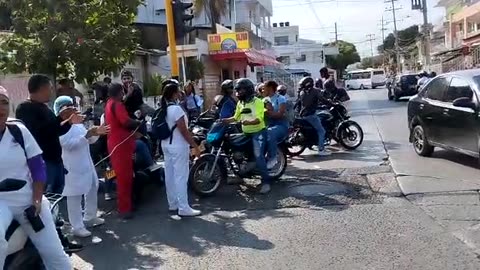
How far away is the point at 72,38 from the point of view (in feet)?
32.8

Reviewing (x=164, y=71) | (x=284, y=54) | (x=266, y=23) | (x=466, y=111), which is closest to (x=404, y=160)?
(x=466, y=111)

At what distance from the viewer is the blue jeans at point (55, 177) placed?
5711mm

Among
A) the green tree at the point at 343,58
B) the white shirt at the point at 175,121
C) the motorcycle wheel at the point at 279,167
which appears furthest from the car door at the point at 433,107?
the green tree at the point at 343,58

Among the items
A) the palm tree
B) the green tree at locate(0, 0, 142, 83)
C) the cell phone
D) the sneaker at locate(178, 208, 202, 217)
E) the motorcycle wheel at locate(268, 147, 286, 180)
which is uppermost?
the palm tree

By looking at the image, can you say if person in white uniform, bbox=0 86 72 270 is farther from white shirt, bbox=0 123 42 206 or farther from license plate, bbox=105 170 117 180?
license plate, bbox=105 170 117 180

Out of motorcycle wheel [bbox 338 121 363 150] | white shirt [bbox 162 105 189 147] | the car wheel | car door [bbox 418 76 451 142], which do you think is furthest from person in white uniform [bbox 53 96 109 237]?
motorcycle wheel [bbox 338 121 363 150]

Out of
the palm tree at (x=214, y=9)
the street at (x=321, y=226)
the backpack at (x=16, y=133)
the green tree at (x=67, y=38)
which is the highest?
the palm tree at (x=214, y=9)

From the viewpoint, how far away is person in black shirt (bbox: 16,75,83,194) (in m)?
5.35

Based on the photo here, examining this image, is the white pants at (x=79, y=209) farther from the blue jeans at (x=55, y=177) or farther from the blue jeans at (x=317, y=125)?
the blue jeans at (x=317, y=125)

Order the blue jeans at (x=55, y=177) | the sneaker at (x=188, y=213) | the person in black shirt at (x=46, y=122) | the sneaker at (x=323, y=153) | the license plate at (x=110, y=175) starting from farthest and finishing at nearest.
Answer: the sneaker at (x=323, y=153)
the license plate at (x=110, y=175)
the sneaker at (x=188, y=213)
the blue jeans at (x=55, y=177)
the person in black shirt at (x=46, y=122)

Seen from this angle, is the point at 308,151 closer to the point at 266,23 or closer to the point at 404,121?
the point at 404,121

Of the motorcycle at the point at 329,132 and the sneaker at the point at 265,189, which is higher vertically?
the motorcycle at the point at 329,132

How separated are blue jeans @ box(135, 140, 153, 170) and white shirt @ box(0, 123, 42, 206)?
4344 millimetres

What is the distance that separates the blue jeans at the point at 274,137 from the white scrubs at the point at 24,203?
209 inches
